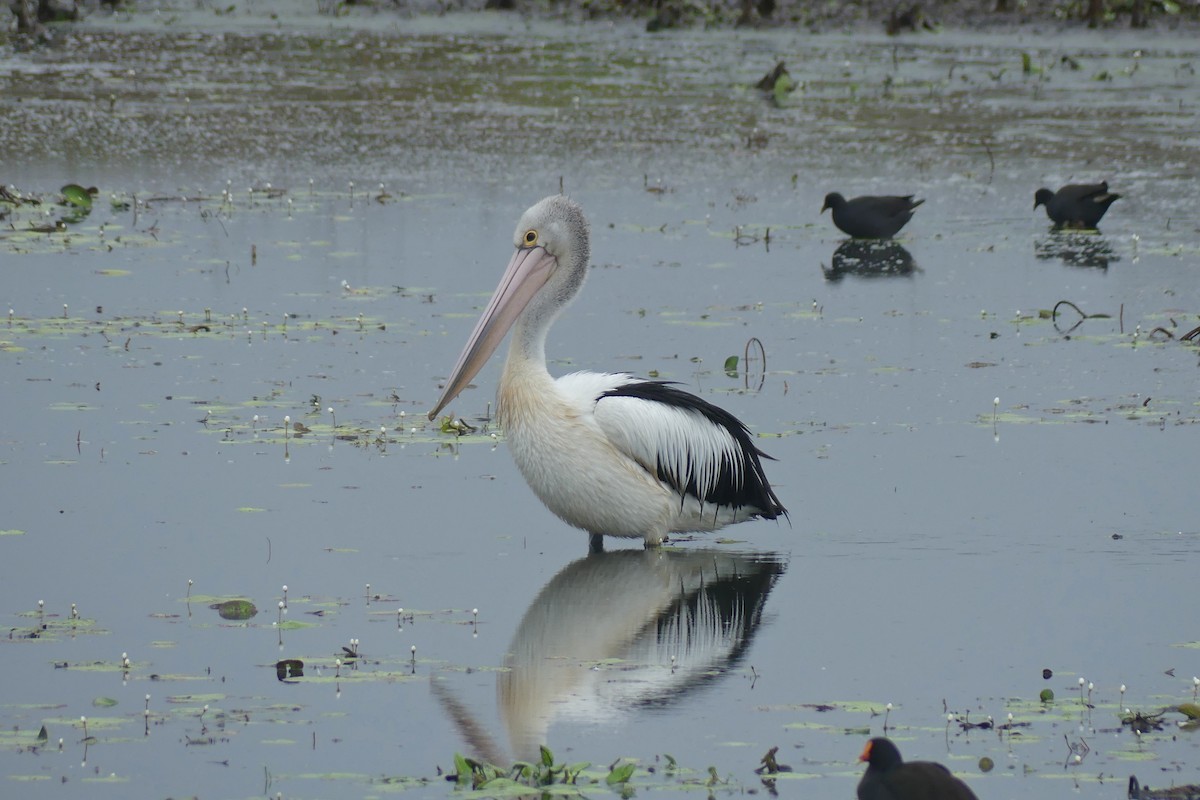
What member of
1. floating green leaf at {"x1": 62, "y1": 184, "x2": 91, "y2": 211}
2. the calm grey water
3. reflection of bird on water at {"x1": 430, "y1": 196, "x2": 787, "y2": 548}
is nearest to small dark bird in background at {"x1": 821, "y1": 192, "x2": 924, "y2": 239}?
the calm grey water

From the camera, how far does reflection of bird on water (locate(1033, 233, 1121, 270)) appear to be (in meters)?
10.7

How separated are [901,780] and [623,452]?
2.57 meters

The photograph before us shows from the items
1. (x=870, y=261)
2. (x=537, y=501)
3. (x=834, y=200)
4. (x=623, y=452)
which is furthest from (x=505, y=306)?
(x=834, y=200)

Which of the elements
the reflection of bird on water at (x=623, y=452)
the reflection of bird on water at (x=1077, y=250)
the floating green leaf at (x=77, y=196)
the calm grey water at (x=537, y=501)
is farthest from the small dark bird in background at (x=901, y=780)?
the floating green leaf at (x=77, y=196)

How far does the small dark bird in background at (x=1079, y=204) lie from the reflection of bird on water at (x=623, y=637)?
613 cm

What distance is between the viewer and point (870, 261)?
10.7m

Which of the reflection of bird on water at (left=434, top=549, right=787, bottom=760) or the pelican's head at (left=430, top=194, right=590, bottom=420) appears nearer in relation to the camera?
the reflection of bird on water at (left=434, top=549, right=787, bottom=760)

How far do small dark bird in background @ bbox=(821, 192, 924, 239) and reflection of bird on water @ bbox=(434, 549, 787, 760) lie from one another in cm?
539

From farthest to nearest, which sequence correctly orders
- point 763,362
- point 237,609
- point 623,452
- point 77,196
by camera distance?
1. point 77,196
2. point 763,362
3. point 623,452
4. point 237,609

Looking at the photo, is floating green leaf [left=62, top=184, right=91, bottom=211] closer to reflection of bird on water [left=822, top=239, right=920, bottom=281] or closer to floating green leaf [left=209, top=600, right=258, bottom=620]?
reflection of bird on water [left=822, top=239, right=920, bottom=281]

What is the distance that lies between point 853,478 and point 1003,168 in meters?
7.77

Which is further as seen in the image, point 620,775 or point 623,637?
point 623,637

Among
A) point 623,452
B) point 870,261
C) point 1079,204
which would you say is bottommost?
point 623,452

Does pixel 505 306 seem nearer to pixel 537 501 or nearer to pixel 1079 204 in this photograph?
pixel 537 501
